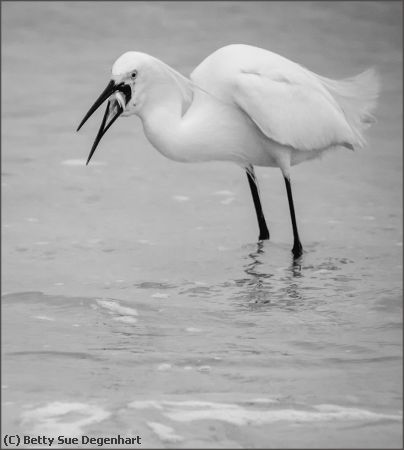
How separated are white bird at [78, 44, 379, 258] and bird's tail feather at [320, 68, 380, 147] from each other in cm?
14

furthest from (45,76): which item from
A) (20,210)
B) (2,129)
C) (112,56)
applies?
(20,210)

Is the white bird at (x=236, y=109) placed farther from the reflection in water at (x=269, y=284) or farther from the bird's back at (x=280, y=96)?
the reflection in water at (x=269, y=284)

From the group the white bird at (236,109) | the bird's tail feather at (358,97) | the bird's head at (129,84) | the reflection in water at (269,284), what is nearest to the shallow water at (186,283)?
the reflection in water at (269,284)

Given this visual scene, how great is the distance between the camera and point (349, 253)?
7.20 m

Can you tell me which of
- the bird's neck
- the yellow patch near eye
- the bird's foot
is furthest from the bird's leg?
the yellow patch near eye

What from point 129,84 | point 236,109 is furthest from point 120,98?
point 236,109

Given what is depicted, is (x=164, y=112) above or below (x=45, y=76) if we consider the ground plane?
above

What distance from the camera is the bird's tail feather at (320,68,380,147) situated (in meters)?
7.54

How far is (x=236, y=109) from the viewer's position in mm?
6910

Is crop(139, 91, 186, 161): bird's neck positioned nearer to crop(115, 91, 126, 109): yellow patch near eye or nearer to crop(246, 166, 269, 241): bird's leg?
crop(115, 91, 126, 109): yellow patch near eye

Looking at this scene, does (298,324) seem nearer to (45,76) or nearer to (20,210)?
(20,210)

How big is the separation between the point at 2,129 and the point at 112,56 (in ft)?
8.17

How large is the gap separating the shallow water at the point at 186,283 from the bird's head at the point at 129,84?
0.91 m

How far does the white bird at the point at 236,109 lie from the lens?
6.42 metres
